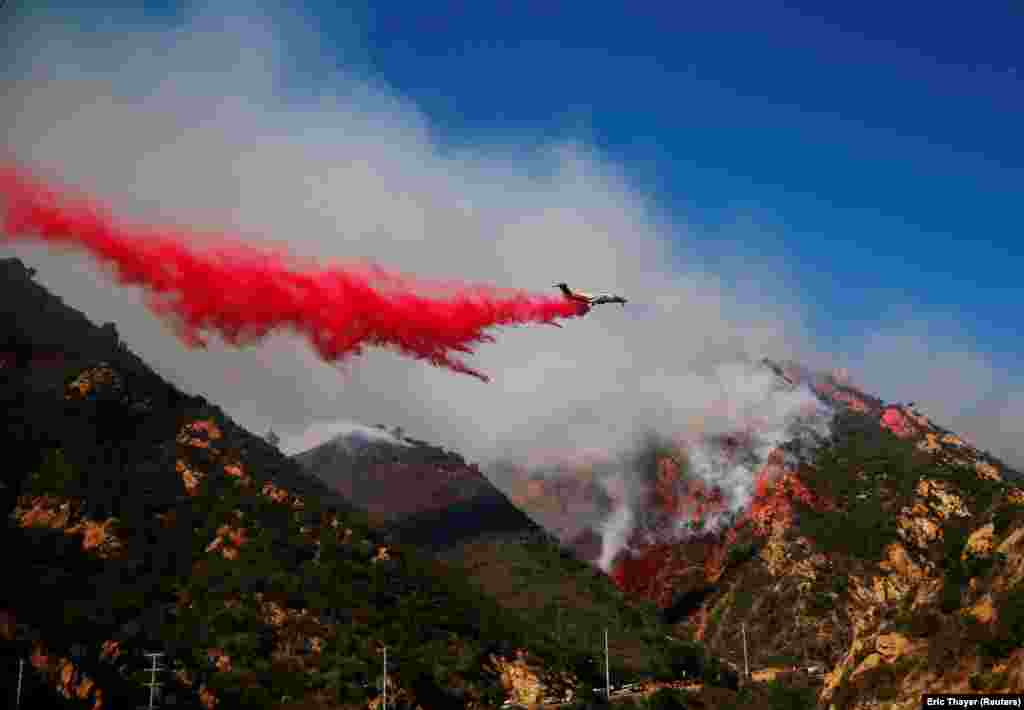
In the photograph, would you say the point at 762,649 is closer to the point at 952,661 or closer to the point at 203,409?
the point at 203,409

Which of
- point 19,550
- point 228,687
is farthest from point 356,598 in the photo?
point 19,550

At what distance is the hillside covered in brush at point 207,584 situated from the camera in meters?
119

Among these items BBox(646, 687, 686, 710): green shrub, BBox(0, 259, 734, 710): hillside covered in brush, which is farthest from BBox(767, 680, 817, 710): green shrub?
BBox(0, 259, 734, 710): hillside covered in brush

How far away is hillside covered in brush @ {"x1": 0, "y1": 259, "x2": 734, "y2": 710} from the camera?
4690 inches

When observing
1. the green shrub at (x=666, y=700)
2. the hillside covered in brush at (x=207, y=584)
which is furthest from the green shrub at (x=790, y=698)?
the hillside covered in brush at (x=207, y=584)

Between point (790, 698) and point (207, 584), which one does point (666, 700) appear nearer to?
point (790, 698)

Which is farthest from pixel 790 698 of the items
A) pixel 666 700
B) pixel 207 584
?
pixel 207 584

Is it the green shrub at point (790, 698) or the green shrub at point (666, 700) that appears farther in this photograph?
the green shrub at point (666, 700)

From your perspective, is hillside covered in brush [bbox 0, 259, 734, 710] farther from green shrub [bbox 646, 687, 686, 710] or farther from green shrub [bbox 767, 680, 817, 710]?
green shrub [bbox 767, 680, 817, 710]

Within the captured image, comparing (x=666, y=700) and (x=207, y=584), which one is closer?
(x=207, y=584)

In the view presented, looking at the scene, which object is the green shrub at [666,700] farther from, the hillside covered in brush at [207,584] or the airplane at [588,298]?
the airplane at [588,298]

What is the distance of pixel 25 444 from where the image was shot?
150375 mm

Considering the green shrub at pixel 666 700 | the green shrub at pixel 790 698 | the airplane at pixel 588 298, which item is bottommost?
the green shrub at pixel 666 700

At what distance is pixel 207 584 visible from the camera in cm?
14012
